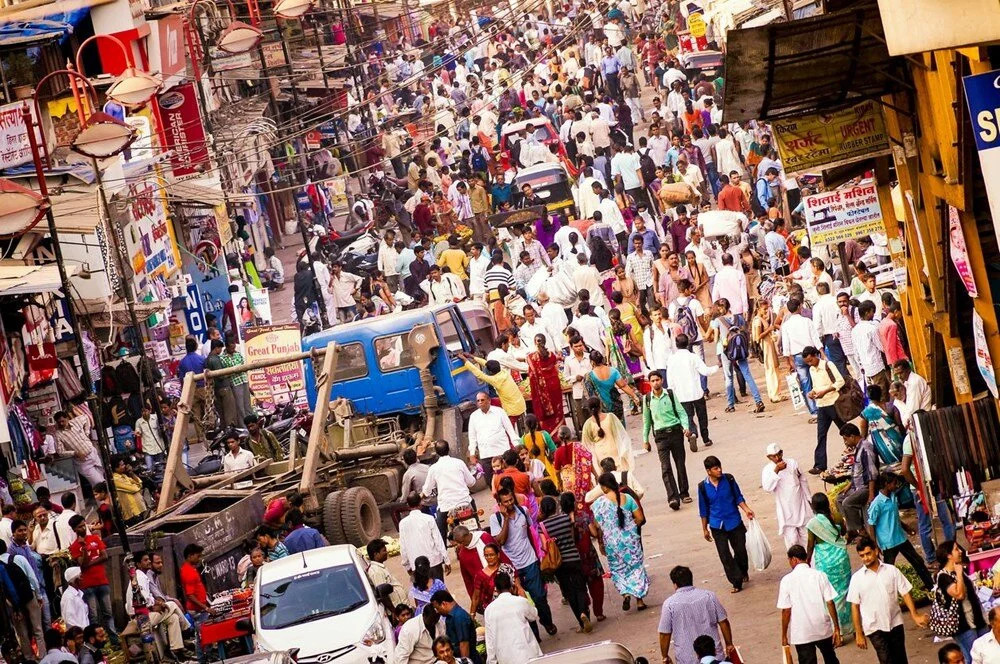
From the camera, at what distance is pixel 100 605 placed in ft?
57.7

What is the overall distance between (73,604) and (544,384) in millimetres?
6409

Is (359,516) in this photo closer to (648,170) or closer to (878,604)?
(878,604)

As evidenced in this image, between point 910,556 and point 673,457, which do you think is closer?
point 910,556

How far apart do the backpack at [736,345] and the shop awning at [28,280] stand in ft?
26.2

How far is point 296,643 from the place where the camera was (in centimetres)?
1462

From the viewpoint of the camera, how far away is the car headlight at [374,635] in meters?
14.4

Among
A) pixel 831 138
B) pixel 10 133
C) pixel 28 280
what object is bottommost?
pixel 831 138

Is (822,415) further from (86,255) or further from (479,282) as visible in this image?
(86,255)

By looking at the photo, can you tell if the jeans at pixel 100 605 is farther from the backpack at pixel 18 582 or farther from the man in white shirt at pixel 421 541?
the man in white shirt at pixel 421 541

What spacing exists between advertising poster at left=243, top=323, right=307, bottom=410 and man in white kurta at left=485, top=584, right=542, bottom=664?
11.5 metres

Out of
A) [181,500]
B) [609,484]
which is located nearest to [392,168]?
[181,500]

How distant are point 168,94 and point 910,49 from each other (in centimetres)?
2490

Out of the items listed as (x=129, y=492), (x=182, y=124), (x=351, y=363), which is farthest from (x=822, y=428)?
(x=182, y=124)

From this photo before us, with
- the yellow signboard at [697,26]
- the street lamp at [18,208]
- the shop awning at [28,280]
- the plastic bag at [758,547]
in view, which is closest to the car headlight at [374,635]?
the plastic bag at [758,547]
